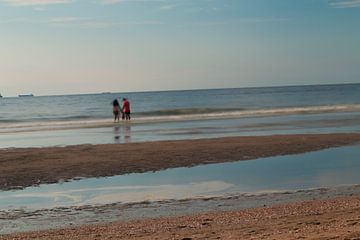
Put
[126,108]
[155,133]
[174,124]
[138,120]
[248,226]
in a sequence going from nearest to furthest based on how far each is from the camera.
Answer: [248,226] → [155,133] → [174,124] → [126,108] → [138,120]

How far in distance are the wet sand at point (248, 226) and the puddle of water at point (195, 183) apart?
2263 mm

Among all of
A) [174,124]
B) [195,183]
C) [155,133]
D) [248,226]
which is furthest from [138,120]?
[248,226]

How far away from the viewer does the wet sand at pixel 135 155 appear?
50.7ft

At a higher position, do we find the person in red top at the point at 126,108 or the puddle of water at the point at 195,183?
the person in red top at the point at 126,108

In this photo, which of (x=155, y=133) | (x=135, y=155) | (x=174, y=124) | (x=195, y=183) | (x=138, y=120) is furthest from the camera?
(x=138, y=120)

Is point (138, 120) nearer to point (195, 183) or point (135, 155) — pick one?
point (135, 155)

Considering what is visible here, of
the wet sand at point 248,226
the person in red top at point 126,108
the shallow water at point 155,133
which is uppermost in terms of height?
the person in red top at point 126,108

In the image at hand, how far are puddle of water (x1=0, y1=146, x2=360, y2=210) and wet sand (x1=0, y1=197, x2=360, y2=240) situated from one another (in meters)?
2.26

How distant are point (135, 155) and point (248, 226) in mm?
10002

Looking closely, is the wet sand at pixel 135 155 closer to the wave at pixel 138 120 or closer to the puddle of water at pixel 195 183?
the puddle of water at pixel 195 183

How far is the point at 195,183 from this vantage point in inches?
533

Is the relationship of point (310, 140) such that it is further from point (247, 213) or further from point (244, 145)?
point (247, 213)

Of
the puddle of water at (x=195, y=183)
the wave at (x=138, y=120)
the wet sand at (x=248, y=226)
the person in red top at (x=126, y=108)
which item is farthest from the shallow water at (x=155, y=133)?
the wet sand at (x=248, y=226)

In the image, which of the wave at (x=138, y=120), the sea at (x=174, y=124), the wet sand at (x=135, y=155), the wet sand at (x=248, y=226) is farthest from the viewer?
the wave at (x=138, y=120)
